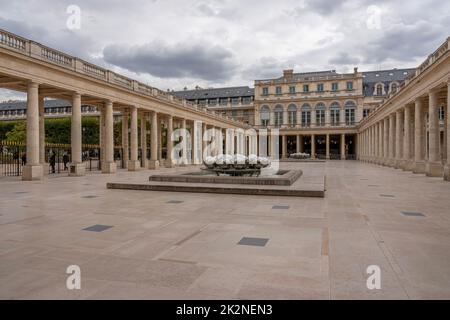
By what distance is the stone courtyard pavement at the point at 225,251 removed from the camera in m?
4.24

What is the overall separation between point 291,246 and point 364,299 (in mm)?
2286

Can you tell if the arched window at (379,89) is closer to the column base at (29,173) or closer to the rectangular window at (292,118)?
the rectangular window at (292,118)

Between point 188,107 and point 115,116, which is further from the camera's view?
point 115,116

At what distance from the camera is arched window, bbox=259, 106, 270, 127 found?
8181 centimetres

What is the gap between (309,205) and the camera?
1104 cm

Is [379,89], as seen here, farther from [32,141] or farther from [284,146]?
[32,141]

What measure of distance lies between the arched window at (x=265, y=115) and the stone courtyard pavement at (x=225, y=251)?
71.7 m

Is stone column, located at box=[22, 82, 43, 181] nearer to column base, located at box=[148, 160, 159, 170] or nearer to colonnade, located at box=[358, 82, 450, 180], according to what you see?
column base, located at box=[148, 160, 159, 170]

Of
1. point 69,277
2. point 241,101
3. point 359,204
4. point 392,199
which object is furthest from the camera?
point 241,101

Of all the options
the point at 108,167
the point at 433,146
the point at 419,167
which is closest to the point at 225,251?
the point at 433,146

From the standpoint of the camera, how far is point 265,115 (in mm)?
82125

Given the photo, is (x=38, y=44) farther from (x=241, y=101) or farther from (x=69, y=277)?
(x=241, y=101)

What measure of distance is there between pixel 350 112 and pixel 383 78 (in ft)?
52.6
